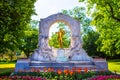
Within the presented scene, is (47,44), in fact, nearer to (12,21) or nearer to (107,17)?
(12,21)

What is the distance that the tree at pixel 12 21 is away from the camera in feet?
81.6

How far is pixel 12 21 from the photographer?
25344 millimetres

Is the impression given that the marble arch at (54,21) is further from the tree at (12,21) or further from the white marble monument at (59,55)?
the tree at (12,21)

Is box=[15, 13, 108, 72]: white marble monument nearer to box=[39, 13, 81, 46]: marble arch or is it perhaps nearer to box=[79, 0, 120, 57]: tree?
box=[39, 13, 81, 46]: marble arch

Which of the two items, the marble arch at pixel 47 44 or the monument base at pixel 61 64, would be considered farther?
the marble arch at pixel 47 44

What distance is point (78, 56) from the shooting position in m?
27.2

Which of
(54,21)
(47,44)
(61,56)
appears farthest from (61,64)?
(54,21)

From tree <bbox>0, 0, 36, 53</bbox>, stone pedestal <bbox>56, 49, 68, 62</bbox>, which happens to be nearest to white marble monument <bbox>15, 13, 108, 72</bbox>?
stone pedestal <bbox>56, 49, 68, 62</bbox>

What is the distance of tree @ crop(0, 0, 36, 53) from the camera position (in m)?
24.9

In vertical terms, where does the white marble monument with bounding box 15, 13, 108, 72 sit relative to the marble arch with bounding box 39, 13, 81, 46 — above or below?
below

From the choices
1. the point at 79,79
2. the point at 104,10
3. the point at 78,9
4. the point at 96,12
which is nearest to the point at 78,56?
the point at 104,10

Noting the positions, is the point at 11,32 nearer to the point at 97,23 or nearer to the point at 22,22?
the point at 22,22

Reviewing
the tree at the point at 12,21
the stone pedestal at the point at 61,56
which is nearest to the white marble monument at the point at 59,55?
the stone pedestal at the point at 61,56

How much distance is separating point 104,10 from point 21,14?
939 centimetres
